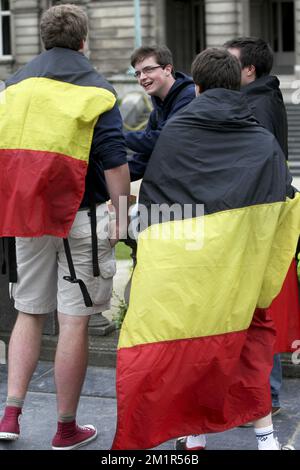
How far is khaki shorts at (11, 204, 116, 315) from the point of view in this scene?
4496 mm

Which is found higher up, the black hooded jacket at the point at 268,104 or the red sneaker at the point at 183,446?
the black hooded jacket at the point at 268,104

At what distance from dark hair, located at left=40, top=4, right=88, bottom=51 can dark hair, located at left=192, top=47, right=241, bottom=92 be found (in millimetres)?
669

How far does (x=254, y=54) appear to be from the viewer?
4.91 metres

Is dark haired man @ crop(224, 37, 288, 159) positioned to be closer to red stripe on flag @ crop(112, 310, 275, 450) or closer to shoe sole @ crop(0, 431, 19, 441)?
red stripe on flag @ crop(112, 310, 275, 450)

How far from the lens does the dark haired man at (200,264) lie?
391cm

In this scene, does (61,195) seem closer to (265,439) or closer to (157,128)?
(157,128)

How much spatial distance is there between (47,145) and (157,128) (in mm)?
863

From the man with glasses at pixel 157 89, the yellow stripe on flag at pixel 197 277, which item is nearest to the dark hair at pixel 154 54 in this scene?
the man with glasses at pixel 157 89

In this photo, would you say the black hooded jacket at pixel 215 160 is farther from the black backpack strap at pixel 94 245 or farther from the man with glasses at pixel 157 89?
the man with glasses at pixel 157 89

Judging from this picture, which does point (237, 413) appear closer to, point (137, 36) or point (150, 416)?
point (150, 416)

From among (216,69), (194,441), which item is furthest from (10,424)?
(216,69)

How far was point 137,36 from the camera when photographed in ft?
87.6

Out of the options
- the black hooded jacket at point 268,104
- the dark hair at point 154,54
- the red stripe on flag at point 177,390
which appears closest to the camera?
the red stripe on flag at point 177,390

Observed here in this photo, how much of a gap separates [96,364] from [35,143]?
6.53 feet
